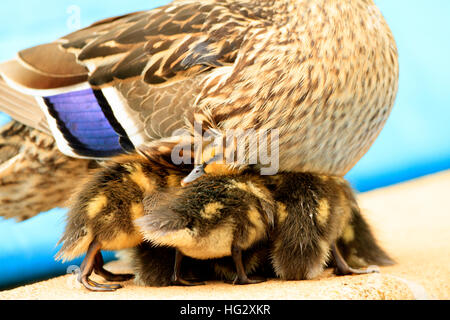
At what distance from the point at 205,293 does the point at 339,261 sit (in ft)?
0.83

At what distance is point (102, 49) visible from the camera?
4.28ft

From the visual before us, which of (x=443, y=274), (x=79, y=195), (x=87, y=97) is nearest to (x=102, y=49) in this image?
(x=87, y=97)

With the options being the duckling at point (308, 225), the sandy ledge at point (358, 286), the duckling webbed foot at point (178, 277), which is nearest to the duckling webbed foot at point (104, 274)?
the sandy ledge at point (358, 286)

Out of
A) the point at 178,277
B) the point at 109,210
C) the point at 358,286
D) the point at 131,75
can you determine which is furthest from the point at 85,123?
the point at 358,286

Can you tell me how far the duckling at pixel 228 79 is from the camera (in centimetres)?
116

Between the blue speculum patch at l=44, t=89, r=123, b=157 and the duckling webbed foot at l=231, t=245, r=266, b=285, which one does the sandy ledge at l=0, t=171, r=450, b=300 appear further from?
the blue speculum patch at l=44, t=89, r=123, b=157

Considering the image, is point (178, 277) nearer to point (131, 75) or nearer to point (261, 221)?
point (261, 221)

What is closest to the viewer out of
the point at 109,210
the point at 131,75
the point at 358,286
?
the point at 358,286

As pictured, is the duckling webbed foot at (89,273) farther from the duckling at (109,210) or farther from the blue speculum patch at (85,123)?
the blue speculum patch at (85,123)

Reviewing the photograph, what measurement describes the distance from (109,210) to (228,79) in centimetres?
31

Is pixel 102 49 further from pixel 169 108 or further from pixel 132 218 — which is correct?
pixel 132 218

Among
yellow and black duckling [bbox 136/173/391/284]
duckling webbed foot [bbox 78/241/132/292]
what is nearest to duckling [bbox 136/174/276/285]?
yellow and black duckling [bbox 136/173/391/284]

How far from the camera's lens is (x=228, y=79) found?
1169 millimetres
